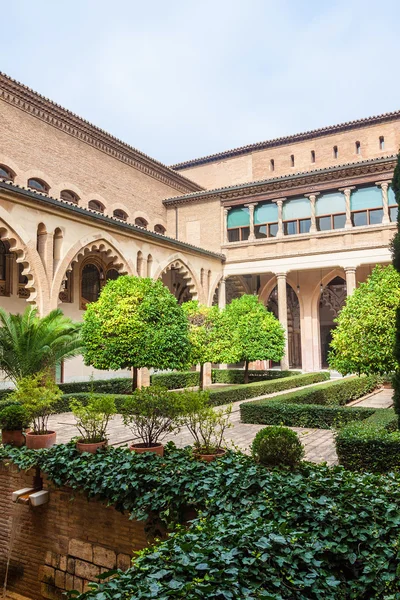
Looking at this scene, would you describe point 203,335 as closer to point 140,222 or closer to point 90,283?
point 90,283

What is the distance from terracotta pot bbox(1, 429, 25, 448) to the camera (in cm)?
664

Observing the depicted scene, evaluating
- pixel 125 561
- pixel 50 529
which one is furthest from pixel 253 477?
pixel 50 529

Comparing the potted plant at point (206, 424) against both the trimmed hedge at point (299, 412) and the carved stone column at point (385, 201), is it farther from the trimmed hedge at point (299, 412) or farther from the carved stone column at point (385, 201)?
the carved stone column at point (385, 201)

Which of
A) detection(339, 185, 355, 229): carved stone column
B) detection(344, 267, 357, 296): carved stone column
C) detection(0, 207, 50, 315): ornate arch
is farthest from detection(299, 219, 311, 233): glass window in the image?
detection(0, 207, 50, 315): ornate arch

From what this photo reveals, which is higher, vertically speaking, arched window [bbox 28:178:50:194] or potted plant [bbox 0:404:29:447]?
arched window [bbox 28:178:50:194]

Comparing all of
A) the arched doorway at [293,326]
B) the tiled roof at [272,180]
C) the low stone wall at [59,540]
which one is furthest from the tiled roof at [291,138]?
the low stone wall at [59,540]

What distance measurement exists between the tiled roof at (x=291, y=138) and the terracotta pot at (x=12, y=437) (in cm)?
2332

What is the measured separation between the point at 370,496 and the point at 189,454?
218 cm

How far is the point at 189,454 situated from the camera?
557 centimetres

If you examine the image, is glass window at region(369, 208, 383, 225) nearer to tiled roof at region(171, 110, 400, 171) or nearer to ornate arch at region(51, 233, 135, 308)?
tiled roof at region(171, 110, 400, 171)

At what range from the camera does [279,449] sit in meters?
4.98

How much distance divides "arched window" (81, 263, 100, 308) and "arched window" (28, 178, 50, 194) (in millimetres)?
3164

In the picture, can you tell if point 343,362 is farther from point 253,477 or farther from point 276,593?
point 276,593

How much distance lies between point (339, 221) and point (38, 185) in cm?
1257
